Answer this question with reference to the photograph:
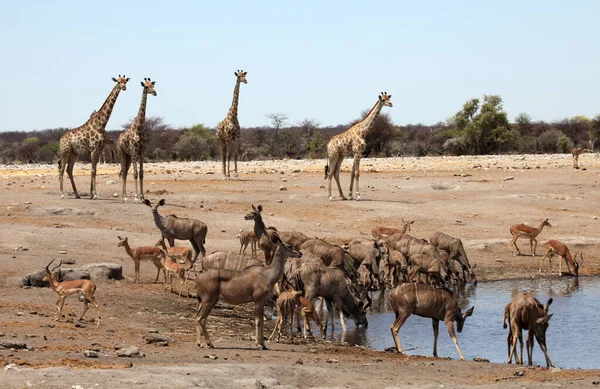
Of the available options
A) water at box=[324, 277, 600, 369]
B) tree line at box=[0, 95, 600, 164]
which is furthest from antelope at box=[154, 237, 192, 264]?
tree line at box=[0, 95, 600, 164]

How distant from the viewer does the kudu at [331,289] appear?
669 inches

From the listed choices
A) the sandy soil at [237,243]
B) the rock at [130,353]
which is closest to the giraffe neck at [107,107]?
the sandy soil at [237,243]

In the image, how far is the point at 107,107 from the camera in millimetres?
31156

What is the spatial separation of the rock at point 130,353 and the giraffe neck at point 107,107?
19327mm

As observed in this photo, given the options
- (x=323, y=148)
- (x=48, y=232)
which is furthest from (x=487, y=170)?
(x=48, y=232)

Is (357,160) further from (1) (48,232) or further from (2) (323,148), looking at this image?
(2) (323,148)

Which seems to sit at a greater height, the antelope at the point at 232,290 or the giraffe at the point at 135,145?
the giraffe at the point at 135,145

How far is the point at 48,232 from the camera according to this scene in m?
24.0

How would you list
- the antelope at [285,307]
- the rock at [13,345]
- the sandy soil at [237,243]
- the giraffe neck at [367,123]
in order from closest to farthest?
the sandy soil at [237,243] → the rock at [13,345] → the antelope at [285,307] → the giraffe neck at [367,123]

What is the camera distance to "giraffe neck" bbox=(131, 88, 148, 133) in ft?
97.1

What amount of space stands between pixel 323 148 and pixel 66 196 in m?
33.4

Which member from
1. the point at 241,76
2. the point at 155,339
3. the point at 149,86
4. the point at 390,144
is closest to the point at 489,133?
the point at 390,144

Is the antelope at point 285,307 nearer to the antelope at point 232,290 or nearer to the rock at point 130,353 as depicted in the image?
the antelope at point 232,290

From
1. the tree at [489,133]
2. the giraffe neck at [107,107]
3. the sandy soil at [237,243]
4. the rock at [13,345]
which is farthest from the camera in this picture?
the tree at [489,133]
